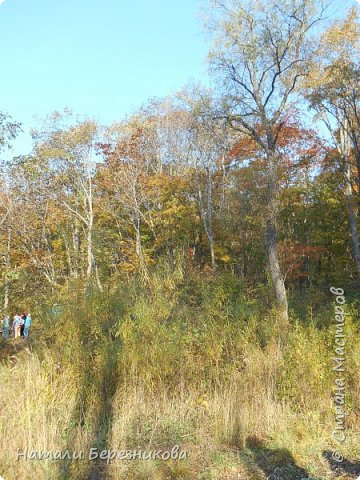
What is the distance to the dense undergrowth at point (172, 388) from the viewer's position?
153 inches

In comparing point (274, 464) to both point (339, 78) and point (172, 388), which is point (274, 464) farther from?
point (339, 78)

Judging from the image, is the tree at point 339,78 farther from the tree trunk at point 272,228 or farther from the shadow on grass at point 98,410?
the shadow on grass at point 98,410

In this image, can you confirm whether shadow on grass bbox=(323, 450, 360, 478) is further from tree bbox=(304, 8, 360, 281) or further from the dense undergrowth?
tree bbox=(304, 8, 360, 281)

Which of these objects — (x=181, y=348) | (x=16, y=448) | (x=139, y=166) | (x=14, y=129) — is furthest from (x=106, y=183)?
(x=16, y=448)

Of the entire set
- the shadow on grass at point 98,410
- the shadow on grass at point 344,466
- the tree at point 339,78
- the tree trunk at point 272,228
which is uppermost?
the tree at point 339,78

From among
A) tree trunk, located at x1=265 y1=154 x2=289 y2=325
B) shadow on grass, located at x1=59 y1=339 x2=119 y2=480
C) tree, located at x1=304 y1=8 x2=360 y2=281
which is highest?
tree, located at x1=304 y1=8 x2=360 y2=281

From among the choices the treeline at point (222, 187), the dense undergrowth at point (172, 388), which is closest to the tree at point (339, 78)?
the treeline at point (222, 187)

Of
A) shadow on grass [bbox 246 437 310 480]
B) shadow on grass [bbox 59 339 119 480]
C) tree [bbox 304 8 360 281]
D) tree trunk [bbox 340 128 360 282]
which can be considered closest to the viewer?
shadow on grass [bbox 59 339 119 480]

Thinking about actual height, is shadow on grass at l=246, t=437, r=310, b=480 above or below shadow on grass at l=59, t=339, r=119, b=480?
below

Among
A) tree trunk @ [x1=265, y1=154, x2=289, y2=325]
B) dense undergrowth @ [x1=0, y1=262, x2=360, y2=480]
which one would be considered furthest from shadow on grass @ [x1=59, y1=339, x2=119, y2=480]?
tree trunk @ [x1=265, y1=154, x2=289, y2=325]

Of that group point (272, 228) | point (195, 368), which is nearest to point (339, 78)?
point (272, 228)

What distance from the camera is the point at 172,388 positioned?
4844mm

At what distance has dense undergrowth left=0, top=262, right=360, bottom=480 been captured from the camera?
3.88 m

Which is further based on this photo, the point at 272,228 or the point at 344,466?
the point at 272,228
